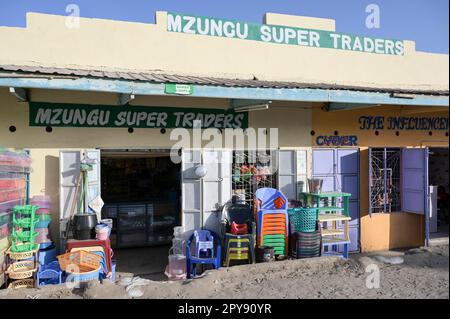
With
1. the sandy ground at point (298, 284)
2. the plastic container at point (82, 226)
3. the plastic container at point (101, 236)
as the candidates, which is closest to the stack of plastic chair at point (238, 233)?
the sandy ground at point (298, 284)

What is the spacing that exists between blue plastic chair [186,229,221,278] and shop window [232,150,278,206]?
116 cm

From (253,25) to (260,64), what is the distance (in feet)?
2.95

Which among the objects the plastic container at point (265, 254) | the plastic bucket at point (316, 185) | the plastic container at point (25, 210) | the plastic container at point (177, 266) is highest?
the plastic bucket at point (316, 185)

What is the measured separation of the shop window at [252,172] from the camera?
8.70 meters

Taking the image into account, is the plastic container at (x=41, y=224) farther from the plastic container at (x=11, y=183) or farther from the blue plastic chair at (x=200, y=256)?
the blue plastic chair at (x=200, y=256)

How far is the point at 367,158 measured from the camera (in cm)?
966

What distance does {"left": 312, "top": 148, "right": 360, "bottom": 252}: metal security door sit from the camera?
30.5 feet

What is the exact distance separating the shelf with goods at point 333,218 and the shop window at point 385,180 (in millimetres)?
982

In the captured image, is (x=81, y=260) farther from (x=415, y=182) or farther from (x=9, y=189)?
(x=415, y=182)

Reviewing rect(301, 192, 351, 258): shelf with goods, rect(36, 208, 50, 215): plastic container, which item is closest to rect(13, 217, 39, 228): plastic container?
rect(36, 208, 50, 215): plastic container

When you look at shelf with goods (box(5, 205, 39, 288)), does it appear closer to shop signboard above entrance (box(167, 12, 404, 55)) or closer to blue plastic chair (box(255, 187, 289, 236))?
blue plastic chair (box(255, 187, 289, 236))

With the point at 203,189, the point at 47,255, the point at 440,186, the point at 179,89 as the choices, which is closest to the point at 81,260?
the point at 47,255
